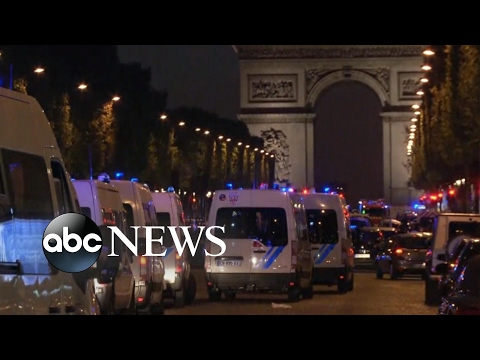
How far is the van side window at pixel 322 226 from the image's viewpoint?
24.6 metres

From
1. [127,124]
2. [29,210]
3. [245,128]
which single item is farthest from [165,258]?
[245,128]

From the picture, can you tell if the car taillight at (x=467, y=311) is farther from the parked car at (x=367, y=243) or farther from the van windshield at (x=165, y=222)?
the parked car at (x=367, y=243)

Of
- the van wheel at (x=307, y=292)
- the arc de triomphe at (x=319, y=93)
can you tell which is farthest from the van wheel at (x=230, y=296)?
the arc de triomphe at (x=319, y=93)

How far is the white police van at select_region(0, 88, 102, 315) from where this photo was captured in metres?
5.88

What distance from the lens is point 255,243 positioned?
66.6 ft

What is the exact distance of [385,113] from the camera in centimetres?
10119

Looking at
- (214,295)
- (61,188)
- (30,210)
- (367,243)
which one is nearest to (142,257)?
(214,295)

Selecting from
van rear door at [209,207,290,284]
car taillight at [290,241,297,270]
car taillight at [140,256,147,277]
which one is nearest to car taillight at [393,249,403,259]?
car taillight at [290,241,297,270]

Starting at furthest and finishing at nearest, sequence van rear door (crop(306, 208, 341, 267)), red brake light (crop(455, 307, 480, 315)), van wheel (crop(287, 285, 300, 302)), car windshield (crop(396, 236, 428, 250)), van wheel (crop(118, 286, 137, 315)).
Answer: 1. car windshield (crop(396, 236, 428, 250))
2. van rear door (crop(306, 208, 341, 267))
3. van wheel (crop(287, 285, 300, 302))
4. van wheel (crop(118, 286, 137, 315))
5. red brake light (crop(455, 307, 480, 315))

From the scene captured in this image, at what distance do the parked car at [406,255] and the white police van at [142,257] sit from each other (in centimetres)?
1387

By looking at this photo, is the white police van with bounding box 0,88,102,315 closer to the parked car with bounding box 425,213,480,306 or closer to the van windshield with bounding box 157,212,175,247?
the van windshield with bounding box 157,212,175,247

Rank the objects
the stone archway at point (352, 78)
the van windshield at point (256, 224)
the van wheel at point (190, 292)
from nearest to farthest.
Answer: the van wheel at point (190, 292) → the van windshield at point (256, 224) → the stone archway at point (352, 78)
